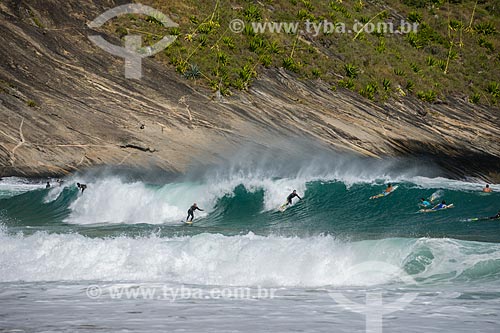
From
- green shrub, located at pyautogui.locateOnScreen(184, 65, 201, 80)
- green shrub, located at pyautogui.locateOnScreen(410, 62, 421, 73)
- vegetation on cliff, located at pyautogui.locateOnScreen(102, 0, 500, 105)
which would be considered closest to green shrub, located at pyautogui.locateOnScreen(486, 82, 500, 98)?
vegetation on cliff, located at pyautogui.locateOnScreen(102, 0, 500, 105)

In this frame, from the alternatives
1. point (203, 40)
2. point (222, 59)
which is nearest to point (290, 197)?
point (222, 59)

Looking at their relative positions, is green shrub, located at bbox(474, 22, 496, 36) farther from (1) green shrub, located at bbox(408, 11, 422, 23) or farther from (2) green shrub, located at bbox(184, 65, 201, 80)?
(2) green shrub, located at bbox(184, 65, 201, 80)

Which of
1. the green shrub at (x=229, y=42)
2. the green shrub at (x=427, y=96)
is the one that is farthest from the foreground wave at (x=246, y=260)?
the green shrub at (x=427, y=96)

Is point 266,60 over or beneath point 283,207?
over

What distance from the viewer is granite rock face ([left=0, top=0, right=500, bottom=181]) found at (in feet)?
99.0

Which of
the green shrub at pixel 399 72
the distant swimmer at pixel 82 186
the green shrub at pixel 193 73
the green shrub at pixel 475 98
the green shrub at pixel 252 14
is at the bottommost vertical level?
the distant swimmer at pixel 82 186

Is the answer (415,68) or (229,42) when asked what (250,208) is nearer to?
(229,42)

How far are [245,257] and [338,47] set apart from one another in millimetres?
25083

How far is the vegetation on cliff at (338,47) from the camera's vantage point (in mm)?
35531

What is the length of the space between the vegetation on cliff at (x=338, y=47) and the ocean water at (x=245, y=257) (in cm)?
741

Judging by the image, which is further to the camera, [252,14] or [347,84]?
[252,14]

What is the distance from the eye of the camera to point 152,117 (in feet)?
103

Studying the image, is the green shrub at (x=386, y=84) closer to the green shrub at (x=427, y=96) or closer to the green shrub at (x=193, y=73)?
the green shrub at (x=427, y=96)

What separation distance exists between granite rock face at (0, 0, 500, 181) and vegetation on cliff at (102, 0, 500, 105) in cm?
117
